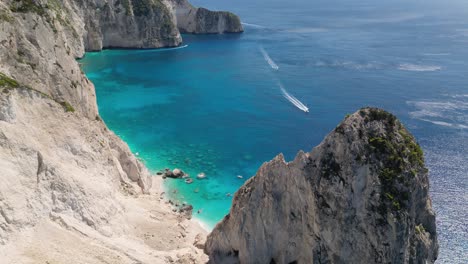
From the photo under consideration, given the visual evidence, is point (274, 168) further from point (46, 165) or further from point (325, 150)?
point (46, 165)

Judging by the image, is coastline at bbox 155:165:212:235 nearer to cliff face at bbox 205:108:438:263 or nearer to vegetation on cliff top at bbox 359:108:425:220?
cliff face at bbox 205:108:438:263

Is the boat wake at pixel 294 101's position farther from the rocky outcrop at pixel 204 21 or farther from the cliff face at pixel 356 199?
the rocky outcrop at pixel 204 21

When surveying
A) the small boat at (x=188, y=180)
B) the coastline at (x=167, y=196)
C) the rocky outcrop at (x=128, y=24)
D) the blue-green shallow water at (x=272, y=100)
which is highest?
the rocky outcrop at (x=128, y=24)

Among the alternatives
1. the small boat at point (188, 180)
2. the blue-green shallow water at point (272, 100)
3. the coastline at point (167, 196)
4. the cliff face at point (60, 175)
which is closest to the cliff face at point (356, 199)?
the cliff face at point (60, 175)

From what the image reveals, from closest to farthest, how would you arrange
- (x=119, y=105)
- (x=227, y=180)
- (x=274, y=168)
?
(x=274, y=168) → (x=227, y=180) → (x=119, y=105)

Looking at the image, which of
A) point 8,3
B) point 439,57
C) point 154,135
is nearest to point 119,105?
point 154,135

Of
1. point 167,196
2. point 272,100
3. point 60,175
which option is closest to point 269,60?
point 272,100
